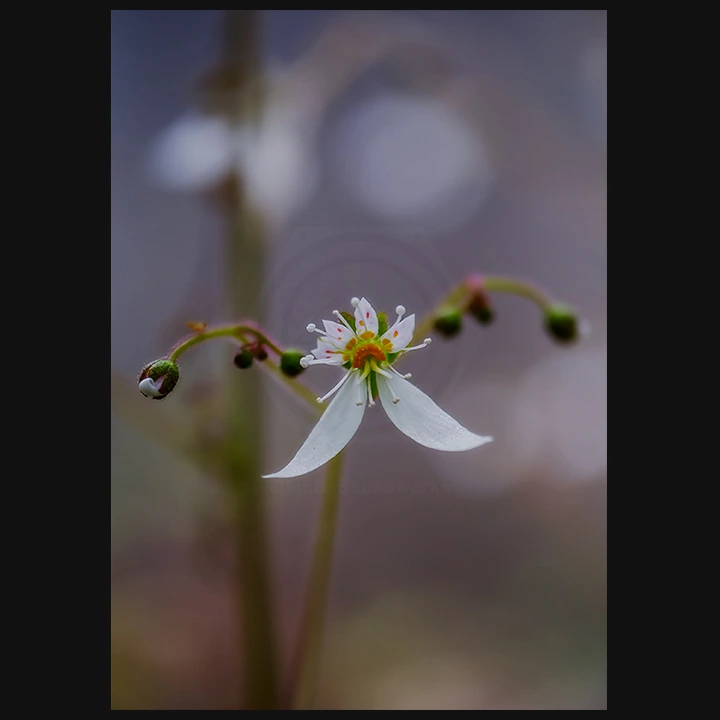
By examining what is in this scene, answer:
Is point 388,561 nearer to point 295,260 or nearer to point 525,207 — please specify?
point 295,260

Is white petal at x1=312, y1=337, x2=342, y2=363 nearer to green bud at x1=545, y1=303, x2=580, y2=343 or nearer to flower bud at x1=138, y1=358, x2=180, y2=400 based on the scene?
flower bud at x1=138, y1=358, x2=180, y2=400

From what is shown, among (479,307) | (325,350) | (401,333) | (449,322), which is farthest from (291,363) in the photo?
(479,307)

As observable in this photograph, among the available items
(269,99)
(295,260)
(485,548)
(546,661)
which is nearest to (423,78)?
(269,99)

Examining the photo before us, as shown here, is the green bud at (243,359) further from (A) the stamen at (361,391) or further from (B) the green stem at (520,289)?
(B) the green stem at (520,289)

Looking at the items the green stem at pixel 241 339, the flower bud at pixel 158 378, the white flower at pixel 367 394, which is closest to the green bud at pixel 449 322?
the white flower at pixel 367 394

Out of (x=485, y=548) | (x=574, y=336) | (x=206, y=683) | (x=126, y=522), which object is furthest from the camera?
(x=485, y=548)

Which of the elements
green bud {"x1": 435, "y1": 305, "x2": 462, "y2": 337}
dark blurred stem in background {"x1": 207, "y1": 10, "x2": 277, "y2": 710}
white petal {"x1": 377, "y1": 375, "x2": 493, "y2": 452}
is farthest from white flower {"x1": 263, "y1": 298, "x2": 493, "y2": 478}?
dark blurred stem in background {"x1": 207, "y1": 10, "x2": 277, "y2": 710}

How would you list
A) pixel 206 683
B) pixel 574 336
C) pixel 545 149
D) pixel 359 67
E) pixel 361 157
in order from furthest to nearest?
pixel 545 149 < pixel 361 157 < pixel 359 67 < pixel 206 683 < pixel 574 336
